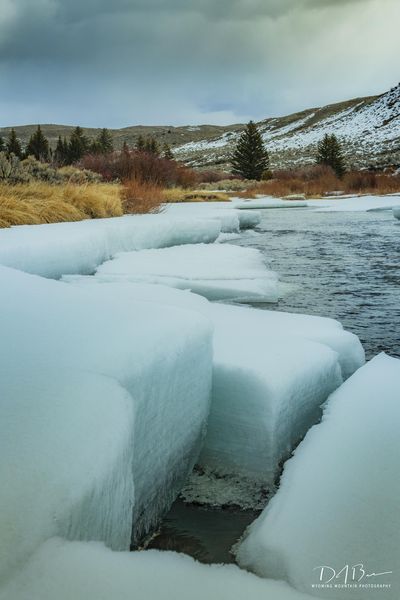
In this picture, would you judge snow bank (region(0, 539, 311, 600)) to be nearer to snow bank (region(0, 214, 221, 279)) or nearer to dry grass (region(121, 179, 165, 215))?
snow bank (region(0, 214, 221, 279))

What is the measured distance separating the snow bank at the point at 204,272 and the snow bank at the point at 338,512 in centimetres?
180

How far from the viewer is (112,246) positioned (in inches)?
170

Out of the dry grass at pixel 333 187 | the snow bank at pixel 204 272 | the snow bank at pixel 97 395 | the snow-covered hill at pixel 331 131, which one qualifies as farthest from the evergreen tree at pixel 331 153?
the snow bank at pixel 97 395

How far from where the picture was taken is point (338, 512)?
94cm

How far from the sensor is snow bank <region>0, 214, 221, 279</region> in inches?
121

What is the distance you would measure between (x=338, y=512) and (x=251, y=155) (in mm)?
34297

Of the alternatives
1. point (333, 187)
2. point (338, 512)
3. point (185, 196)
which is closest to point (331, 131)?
point (333, 187)

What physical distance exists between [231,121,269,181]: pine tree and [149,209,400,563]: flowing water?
87.1ft

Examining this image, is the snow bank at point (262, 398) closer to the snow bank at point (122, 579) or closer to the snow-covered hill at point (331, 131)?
the snow bank at point (122, 579)

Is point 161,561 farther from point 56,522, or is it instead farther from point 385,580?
point 385,580

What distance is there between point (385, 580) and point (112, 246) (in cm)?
379
